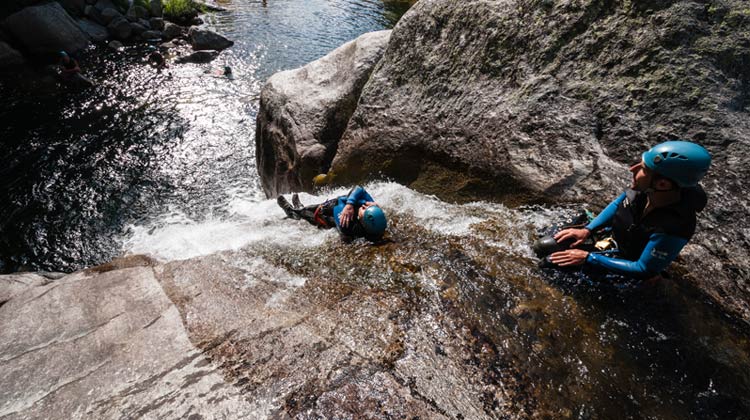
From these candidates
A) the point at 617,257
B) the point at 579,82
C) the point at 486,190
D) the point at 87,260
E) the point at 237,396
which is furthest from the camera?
the point at 87,260

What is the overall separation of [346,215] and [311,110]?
3675 millimetres

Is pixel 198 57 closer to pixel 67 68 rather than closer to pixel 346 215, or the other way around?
pixel 67 68

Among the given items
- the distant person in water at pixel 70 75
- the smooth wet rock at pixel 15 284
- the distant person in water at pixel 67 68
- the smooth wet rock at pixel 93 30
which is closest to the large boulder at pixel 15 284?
the smooth wet rock at pixel 15 284

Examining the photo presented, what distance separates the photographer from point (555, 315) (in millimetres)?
3660

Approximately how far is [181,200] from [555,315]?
9.37 meters

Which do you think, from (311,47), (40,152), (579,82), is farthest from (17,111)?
(579,82)

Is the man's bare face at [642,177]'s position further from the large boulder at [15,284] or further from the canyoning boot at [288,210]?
the large boulder at [15,284]

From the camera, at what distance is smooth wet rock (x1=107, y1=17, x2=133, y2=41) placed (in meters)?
18.8

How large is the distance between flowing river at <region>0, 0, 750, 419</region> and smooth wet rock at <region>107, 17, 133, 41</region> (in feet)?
21.0

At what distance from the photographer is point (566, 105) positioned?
203 inches

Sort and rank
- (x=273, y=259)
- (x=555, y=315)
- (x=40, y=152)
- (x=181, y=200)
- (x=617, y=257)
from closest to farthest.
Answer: (x=555, y=315) → (x=617, y=257) → (x=273, y=259) → (x=181, y=200) → (x=40, y=152)

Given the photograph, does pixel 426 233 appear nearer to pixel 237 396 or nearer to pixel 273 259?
pixel 273 259

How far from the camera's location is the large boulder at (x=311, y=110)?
7910 mm

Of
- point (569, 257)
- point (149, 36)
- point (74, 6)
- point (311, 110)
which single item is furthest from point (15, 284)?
point (74, 6)
